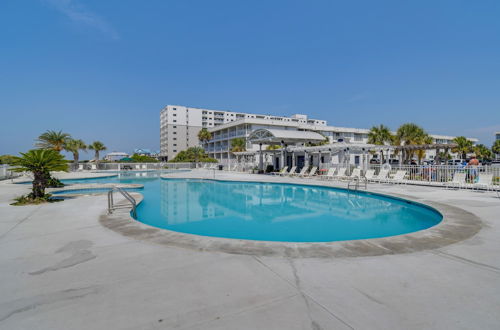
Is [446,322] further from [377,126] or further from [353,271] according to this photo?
[377,126]

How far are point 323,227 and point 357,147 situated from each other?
1316 centimetres

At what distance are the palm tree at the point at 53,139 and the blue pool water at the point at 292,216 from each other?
30099 millimetres

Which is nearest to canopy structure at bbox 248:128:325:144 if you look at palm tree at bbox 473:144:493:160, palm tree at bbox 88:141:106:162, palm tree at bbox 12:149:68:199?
palm tree at bbox 12:149:68:199

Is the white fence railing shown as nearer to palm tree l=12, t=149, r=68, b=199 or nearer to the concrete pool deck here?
palm tree l=12, t=149, r=68, b=199

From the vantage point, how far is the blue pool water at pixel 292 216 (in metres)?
6.92

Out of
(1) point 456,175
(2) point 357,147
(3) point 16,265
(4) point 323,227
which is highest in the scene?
(2) point 357,147

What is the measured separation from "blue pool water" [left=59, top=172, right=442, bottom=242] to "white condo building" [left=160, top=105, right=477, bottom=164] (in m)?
38.6

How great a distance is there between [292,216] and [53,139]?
124ft

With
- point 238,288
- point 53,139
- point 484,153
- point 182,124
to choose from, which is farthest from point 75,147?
point 484,153

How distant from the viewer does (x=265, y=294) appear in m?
2.67

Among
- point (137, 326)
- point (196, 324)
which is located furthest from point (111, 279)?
point (196, 324)

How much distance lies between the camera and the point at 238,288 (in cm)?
280

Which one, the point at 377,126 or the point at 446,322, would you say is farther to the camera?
the point at 377,126

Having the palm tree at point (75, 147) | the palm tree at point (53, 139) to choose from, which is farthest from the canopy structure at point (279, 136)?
the palm tree at point (75, 147)
